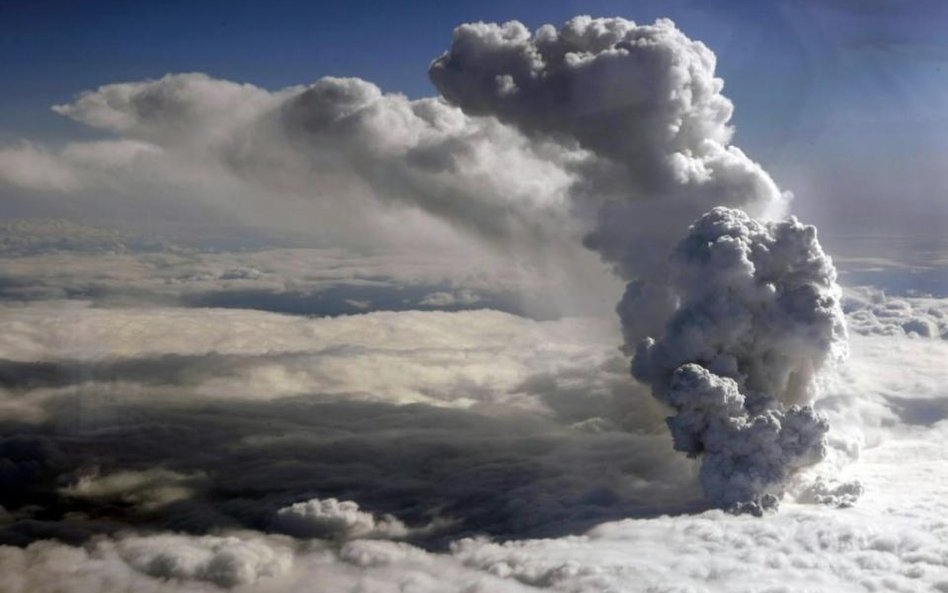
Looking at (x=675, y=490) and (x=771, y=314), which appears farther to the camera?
(x=675, y=490)

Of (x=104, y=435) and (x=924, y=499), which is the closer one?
(x=924, y=499)

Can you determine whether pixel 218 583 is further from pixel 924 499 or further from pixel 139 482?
pixel 924 499

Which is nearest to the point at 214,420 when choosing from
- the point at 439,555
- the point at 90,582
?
the point at 90,582

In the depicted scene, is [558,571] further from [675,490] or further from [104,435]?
[104,435]

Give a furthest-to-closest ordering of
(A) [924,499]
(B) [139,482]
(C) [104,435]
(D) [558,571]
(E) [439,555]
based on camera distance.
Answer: (C) [104,435] → (B) [139,482] → (A) [924,499] → (E) [439,555] → (D) [558,571]

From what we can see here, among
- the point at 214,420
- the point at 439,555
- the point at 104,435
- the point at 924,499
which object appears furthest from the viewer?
the point at 214,420

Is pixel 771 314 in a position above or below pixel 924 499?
above

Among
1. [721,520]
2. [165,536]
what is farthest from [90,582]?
[721,520]

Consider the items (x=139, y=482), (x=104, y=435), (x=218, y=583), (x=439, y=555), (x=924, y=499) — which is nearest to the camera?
A: (x=218, y=583)

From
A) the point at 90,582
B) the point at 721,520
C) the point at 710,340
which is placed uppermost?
the point at 710,340
